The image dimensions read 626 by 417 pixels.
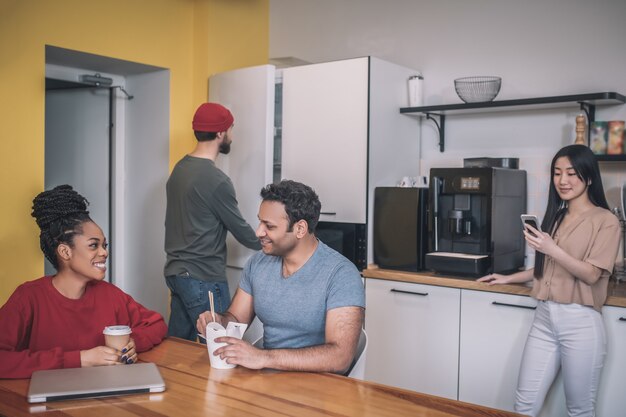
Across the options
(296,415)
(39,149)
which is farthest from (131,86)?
(296,415)

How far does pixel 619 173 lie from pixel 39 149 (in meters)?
2.73

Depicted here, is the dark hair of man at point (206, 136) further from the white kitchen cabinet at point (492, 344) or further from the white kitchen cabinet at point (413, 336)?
the white kitchen cabinet at point (492, 344)

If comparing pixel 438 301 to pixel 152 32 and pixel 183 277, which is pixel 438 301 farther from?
pixel 152 32

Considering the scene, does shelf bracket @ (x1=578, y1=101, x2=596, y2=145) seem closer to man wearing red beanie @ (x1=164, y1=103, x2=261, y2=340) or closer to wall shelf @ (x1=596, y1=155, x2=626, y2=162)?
wall shelf @ (x1=596, y1=155, x2=626, y2=162)

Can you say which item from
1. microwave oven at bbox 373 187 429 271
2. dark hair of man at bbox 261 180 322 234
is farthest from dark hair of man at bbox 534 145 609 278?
dark hair of man at bbox 261 180 322 234

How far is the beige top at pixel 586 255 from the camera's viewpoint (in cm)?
256

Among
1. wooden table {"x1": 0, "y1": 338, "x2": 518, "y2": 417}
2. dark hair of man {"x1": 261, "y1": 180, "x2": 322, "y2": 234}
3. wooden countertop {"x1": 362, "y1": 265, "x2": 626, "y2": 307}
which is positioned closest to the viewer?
wooden table {"x1": 0, "y1": 338, "x2": 518, "y2": 417}

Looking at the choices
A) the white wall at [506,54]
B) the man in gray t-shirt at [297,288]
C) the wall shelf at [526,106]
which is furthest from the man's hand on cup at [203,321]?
the white wall at [506,54]

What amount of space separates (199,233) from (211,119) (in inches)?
21.6

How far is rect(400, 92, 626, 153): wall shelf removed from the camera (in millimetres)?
3020

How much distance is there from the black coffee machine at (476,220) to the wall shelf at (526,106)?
0.32 m

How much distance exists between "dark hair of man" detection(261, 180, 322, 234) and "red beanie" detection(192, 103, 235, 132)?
109 cm

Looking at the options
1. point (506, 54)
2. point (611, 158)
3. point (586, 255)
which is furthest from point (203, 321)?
point (506, 54)

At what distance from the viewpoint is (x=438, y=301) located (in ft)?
10.3
